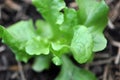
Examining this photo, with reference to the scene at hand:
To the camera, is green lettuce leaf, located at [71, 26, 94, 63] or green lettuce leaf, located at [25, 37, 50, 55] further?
green lettuce leaf, located at [25, 37, 50, 55]

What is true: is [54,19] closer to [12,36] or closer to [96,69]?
[12,36]

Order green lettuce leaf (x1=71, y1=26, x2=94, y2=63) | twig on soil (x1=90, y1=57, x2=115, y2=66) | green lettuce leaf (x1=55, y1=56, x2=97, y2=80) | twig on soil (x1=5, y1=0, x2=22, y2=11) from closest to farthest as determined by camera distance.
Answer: green lettuce leaf (x1=71, y1=26, x2=94, y2=63) → green lettuce leaf (x1=55, y1=56, x2=97, y2=80) → twig on soil (x1=90, y1=57, x2=115, y2=66) → twig on soil (x1=5, y1=0, x2=22, y2=11)

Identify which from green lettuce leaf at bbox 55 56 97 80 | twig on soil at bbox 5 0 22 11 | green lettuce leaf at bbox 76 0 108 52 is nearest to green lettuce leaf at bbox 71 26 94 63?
green lettuce leaf at bbox 76 0 108 52

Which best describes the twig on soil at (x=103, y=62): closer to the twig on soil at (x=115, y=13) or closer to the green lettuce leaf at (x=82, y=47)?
the twig on soil at (x=115, y=13)

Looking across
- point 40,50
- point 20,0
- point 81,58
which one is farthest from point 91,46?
point 20,0

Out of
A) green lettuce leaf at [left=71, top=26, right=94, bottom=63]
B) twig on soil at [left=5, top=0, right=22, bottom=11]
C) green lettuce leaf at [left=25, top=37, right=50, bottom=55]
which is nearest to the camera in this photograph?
green lettuce leaf at [left=71, top=26, right=94, bottom=63]

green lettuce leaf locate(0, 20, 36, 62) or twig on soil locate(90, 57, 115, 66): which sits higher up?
green lettuce leaf locate(0, 20, 36, 62)

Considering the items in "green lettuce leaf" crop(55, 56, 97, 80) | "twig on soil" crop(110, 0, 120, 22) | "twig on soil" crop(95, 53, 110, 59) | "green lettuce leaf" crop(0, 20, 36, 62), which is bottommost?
"green lettuce leaf" crop(55, 56, 97, 80)

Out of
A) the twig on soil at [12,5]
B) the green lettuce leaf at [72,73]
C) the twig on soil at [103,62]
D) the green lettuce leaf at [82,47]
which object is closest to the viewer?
the green lettuce leaf at [82,47]

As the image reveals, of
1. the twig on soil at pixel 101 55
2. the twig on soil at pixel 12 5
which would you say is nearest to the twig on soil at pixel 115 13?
the twig on soil at pixel 101 55

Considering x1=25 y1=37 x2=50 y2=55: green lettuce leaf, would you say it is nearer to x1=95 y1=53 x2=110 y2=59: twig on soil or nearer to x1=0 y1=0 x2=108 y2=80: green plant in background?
x1=0 y1=0 x2=108 y2=80: green plant in background
